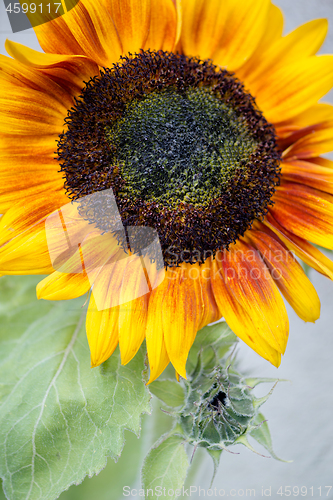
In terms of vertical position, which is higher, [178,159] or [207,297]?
[178,159]

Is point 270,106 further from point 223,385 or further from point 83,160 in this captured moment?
point 223,385

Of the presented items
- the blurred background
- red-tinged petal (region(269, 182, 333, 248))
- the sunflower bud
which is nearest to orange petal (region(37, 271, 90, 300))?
the sunflower bud

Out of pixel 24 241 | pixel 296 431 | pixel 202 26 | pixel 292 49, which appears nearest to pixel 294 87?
pixel 292 49

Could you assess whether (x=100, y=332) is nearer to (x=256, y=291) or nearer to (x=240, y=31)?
(x=256, y=291)

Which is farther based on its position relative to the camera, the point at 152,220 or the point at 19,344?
the point at 19,344

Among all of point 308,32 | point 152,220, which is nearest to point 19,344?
point 152,220

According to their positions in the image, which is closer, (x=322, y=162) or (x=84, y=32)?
(x=84, y=32)
